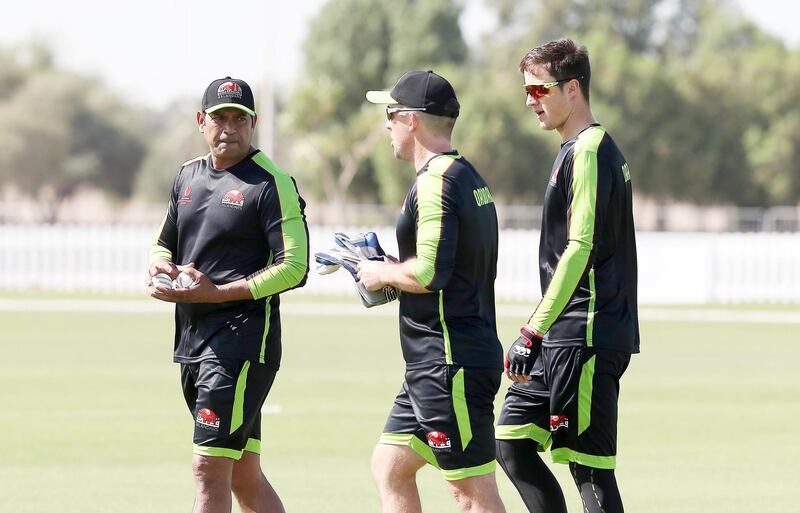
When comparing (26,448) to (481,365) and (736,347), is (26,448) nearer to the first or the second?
(481,365)

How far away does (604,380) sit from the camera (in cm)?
609

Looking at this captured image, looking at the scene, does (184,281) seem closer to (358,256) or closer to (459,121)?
(358,256)

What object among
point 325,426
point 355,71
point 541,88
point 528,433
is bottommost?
point 325,426

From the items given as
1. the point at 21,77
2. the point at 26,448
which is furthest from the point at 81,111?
the point at 26,448

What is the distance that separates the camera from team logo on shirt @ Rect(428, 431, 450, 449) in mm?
5746

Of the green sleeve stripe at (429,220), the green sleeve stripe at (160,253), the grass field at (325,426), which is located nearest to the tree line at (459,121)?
the grass field at (325,426)

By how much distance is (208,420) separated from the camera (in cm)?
615

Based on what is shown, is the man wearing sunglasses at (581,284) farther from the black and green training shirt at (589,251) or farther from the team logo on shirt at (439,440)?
the team logo on shirt at (439,440)

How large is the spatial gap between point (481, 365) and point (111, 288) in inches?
953

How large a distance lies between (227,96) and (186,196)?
0.50m

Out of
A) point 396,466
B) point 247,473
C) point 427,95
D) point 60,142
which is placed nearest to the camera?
point 427,95

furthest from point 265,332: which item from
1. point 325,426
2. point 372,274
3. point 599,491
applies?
point 325,426

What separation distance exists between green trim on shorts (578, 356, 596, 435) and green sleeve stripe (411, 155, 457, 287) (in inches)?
35.1

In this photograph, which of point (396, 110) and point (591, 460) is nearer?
point (396, 110)
